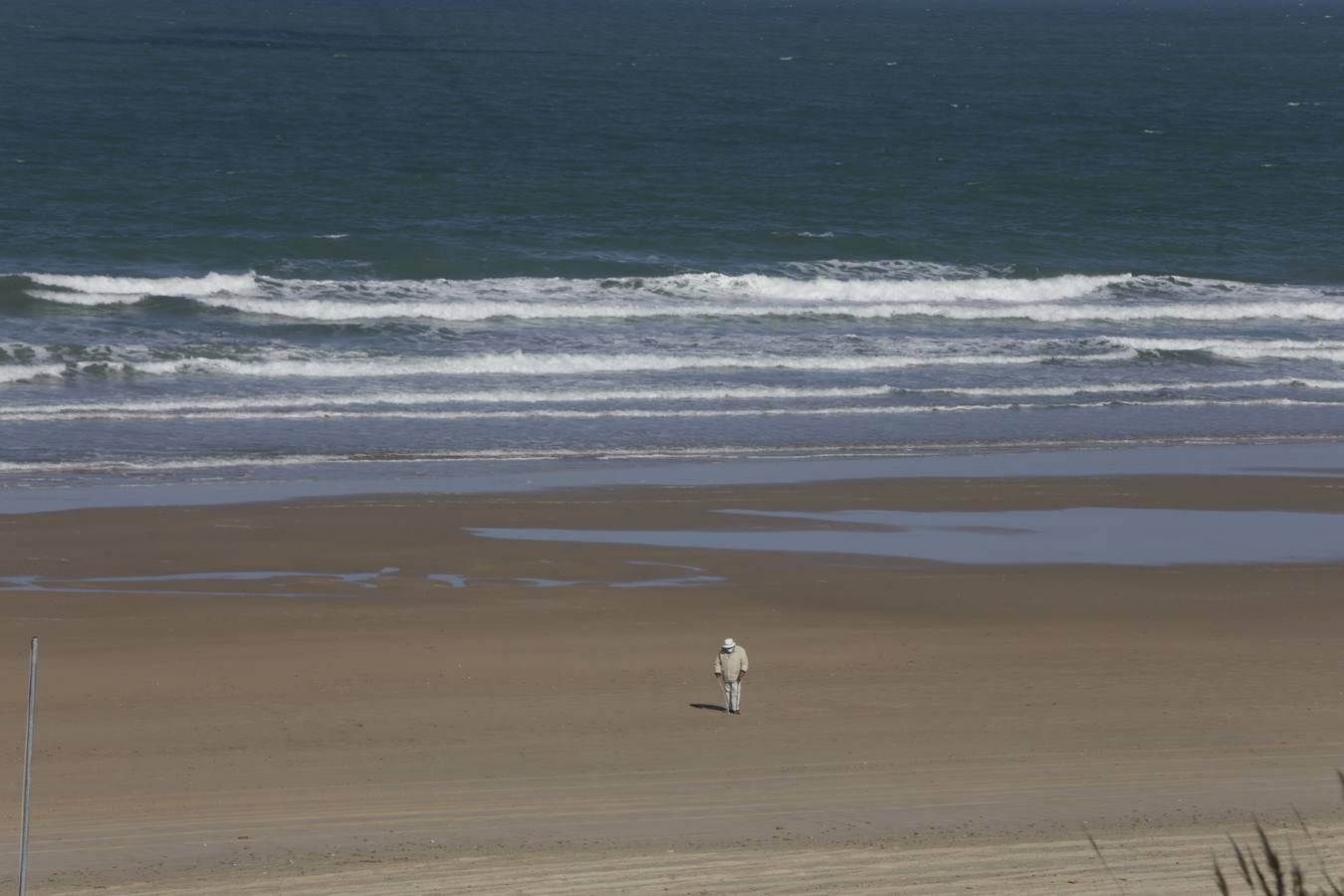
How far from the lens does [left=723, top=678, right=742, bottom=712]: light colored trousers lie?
13008mm

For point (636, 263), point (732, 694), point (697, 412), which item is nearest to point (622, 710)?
point (732, 694)

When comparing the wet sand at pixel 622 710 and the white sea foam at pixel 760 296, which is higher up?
the white sea foam at pixel 760 296

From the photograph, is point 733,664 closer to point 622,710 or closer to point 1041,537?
point 622,710

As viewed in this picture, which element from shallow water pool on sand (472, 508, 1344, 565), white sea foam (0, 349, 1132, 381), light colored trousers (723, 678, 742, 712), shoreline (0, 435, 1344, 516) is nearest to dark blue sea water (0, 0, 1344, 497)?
white sea foam (0, 349, 1132, 381)

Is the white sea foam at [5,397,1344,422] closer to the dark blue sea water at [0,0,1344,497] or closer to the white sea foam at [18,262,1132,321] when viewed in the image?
the dark blue sea water at [0,0,1344,497]

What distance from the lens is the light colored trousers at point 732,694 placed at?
1301 cm

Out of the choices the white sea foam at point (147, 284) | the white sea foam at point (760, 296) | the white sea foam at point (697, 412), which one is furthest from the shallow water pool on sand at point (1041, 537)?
the white sea foam at point (147, 284)

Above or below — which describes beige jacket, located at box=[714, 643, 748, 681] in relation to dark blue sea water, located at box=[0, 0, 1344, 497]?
below

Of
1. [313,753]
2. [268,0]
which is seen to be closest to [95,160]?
[313,753]

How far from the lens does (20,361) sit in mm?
26766

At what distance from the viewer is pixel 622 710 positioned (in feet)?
43.2

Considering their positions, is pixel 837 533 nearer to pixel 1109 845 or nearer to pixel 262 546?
pixel 262 546

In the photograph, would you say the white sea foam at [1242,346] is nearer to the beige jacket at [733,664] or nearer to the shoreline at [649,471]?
the shoreline at [649,471]

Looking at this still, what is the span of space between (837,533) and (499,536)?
3552mm
